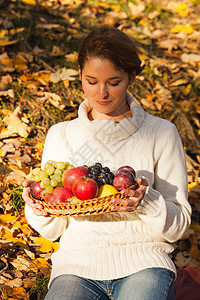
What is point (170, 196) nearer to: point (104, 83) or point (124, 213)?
point (124, 213)

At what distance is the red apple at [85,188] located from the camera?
2127 mm

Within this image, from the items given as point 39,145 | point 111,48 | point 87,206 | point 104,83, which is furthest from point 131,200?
point 39,145

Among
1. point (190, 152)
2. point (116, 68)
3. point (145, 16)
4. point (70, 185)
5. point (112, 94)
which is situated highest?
point (116, 68)

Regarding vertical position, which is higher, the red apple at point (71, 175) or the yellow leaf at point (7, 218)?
the red apple at point (71, 175)

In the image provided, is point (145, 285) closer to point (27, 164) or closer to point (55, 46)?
point (27, 164)

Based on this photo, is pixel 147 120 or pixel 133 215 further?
pixel 147 120

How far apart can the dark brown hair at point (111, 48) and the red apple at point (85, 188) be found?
0.78 metres

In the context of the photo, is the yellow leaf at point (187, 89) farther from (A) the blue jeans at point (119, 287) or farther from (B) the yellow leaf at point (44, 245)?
(A) the blue jeans at point (119, 287)

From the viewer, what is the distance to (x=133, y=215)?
8.21 ft

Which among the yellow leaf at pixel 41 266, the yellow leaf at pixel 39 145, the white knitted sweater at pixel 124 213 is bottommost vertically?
the yellow leaf at pixel 41 266

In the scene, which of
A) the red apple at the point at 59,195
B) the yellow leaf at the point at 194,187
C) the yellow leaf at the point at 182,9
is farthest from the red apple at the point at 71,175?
the yellow leaf at the point at 182,9

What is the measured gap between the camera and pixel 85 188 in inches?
83.6

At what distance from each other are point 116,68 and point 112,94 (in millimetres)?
164

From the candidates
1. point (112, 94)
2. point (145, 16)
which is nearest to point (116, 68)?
point (112, 94)
